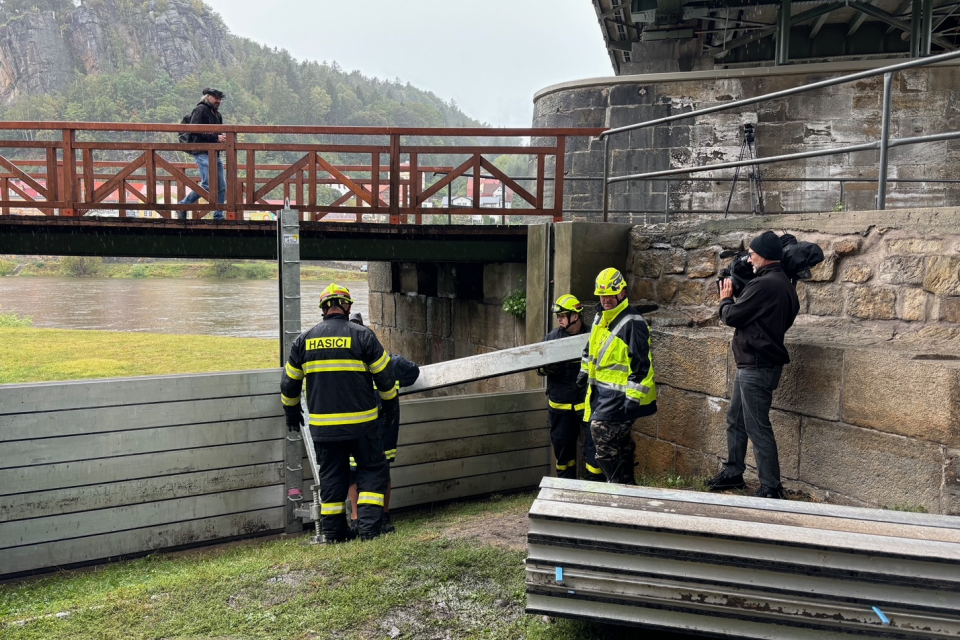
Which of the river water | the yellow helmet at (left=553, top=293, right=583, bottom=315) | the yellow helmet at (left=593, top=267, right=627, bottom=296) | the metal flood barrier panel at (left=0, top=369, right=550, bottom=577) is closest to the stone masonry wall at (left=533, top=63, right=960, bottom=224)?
the yellow helmet at (left=553, top=293, right=583, bottom=315)

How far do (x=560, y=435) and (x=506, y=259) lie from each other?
3087 mm

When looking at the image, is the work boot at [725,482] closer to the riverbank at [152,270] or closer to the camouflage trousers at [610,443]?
the camouflage trousers at [610,443]

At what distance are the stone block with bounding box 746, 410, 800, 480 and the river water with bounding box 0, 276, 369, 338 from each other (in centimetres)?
1770

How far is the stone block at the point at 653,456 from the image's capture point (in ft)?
20.9

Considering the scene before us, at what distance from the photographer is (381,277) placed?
1305 centimetres

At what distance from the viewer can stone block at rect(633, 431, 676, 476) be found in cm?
637

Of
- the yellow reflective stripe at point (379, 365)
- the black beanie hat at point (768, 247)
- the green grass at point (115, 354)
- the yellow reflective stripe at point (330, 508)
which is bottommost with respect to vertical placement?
the green grass at point (115, 354)

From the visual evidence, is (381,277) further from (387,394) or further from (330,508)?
(330,508)

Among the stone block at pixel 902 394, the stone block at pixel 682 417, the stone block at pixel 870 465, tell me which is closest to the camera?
the stone block at pixel 902 394

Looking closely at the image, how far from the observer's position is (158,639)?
3.74 meters

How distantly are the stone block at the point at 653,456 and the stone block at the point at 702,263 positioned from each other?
4.76ft

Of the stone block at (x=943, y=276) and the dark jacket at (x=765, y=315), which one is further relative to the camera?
the dark jacket at (x=765, y=315)

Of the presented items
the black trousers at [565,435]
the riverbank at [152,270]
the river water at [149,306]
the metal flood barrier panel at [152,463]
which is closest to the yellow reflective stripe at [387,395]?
the metal flood barrier panel at [152,463]

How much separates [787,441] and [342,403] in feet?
10.2
